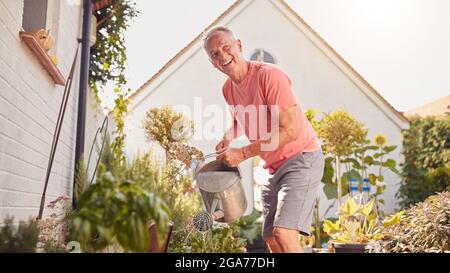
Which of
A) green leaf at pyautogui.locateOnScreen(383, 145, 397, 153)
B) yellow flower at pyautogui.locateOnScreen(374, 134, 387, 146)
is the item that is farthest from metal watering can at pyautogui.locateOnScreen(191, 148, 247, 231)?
green leaf at pyautogui.locateOnScreen(383, 145, 397, 153)

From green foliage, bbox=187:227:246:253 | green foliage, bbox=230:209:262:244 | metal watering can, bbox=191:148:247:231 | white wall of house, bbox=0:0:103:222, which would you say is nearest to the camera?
white wall of house, bbox=0:0:103:222

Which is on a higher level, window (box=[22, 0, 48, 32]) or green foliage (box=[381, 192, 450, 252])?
window (box=[22, 0, 48, 32])

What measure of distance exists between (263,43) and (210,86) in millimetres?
900

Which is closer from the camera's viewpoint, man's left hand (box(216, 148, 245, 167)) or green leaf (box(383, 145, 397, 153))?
man's left hand (box(216, 148, 245, 167))

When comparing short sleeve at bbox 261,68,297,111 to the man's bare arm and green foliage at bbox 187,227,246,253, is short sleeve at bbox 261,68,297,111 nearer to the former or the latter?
the man's bare arm

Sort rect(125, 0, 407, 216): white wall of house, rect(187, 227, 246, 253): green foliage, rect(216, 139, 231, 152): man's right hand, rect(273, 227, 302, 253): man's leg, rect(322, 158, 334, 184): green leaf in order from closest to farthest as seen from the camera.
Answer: rect(273, 227, 302, 253): man's leg
rect(216, 139, 231, 152): man's right hand
rect(187, 227, 246, 253): green foliage
rect(125, 0, 407, 216): white wall of house
rect(322, 158, 334, 184): green leaf

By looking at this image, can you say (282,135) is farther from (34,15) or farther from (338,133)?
(338,133)

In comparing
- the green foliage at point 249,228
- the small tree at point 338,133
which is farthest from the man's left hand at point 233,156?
the small tree at point 338,133

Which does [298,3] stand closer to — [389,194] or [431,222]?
[431,222]

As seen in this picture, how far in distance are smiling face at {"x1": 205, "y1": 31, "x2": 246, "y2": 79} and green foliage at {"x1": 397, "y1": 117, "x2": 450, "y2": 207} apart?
3337 millimetres

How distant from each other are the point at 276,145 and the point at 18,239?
126 centimetres

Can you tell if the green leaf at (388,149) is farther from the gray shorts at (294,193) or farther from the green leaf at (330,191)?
the gray shorts at (294,193)

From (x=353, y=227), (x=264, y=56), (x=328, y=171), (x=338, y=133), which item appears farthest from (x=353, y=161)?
(x=353, y=227)

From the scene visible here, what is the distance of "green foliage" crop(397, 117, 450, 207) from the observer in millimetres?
5228
